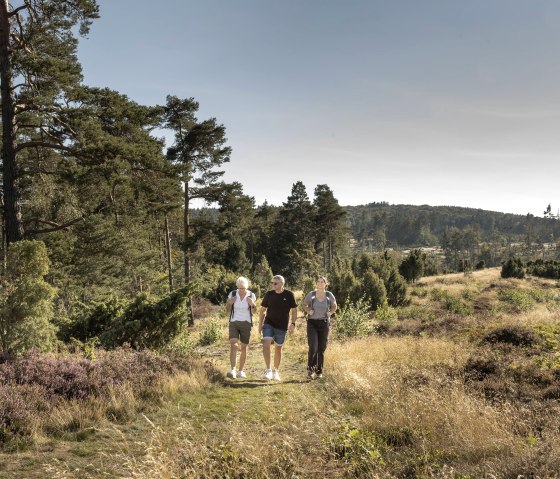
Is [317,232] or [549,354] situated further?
[317,232]

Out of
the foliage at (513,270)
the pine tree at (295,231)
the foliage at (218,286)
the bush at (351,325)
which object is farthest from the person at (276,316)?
the foliage at (513,270)

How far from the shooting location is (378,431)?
14.1 ft

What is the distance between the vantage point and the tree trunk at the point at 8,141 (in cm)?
929

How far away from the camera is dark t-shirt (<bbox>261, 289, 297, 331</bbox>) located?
22.1 ft

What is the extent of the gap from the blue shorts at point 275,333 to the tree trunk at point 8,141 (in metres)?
7.25

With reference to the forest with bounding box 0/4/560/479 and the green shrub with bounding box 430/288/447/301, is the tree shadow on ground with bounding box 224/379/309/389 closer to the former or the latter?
the forest with bounding box 0/4/560/479

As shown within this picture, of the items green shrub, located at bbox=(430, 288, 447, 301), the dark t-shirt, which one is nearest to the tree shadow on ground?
the dark t-shirt

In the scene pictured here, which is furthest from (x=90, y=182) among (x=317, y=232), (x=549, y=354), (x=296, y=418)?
(x=317, y=232)

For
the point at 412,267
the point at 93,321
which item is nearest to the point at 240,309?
the point at 93,321

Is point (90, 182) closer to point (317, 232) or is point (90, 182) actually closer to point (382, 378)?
point (382, 378)

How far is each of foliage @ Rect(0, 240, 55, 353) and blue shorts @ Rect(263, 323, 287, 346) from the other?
4.10m

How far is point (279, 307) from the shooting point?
674 cm

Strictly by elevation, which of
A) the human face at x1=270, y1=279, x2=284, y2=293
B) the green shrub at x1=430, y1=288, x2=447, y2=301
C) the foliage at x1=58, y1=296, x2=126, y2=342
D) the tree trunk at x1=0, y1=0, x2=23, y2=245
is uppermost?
the tree trunk at x1=0, y1=0, x2=23, y2=245

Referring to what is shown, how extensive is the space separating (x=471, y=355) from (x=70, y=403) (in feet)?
23.3
